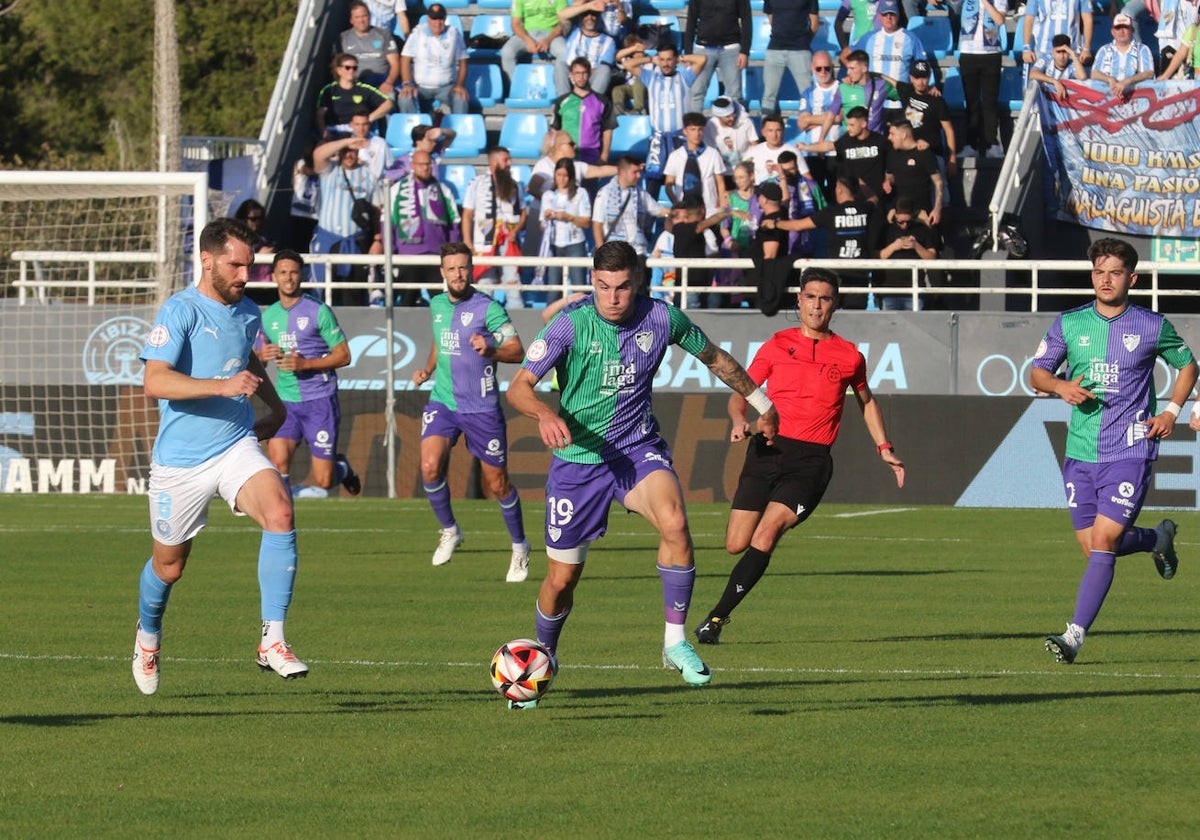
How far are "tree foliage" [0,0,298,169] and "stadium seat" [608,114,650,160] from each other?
28090mm

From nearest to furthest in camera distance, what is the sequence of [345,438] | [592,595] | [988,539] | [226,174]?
[592,595] → [988,539] → [345,438] → [226,174]

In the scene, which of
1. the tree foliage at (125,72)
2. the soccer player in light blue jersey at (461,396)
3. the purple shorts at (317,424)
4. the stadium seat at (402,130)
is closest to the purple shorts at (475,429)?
the soccer player in light blue jersey at (461,396)

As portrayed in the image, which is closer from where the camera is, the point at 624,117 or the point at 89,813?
the point at 89,813

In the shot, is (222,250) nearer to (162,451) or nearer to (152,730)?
(162,451)

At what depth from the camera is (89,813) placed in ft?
23.2

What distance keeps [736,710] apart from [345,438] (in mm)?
15575

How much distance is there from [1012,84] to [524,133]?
22.3 ft

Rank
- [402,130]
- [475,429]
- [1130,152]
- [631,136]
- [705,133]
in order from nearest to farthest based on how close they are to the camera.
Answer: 1. [475,429]
2. [1130,152]
3. [705,133]
4. [631,136]
5. [402,130]

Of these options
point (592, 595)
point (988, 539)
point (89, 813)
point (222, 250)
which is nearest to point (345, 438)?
point (988, 539)

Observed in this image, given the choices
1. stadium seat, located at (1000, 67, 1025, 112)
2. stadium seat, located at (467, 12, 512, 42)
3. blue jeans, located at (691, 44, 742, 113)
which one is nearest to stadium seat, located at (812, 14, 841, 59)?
blue jeans, located at (691, 44, 742, 113)

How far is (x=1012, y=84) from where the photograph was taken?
27.9 meters

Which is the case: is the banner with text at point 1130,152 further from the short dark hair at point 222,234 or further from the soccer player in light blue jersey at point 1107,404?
the short dark hair at point 222,234

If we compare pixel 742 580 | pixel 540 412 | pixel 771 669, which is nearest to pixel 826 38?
pixel 742 580

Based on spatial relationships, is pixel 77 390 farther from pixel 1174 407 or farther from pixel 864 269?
pixel 1174 407
